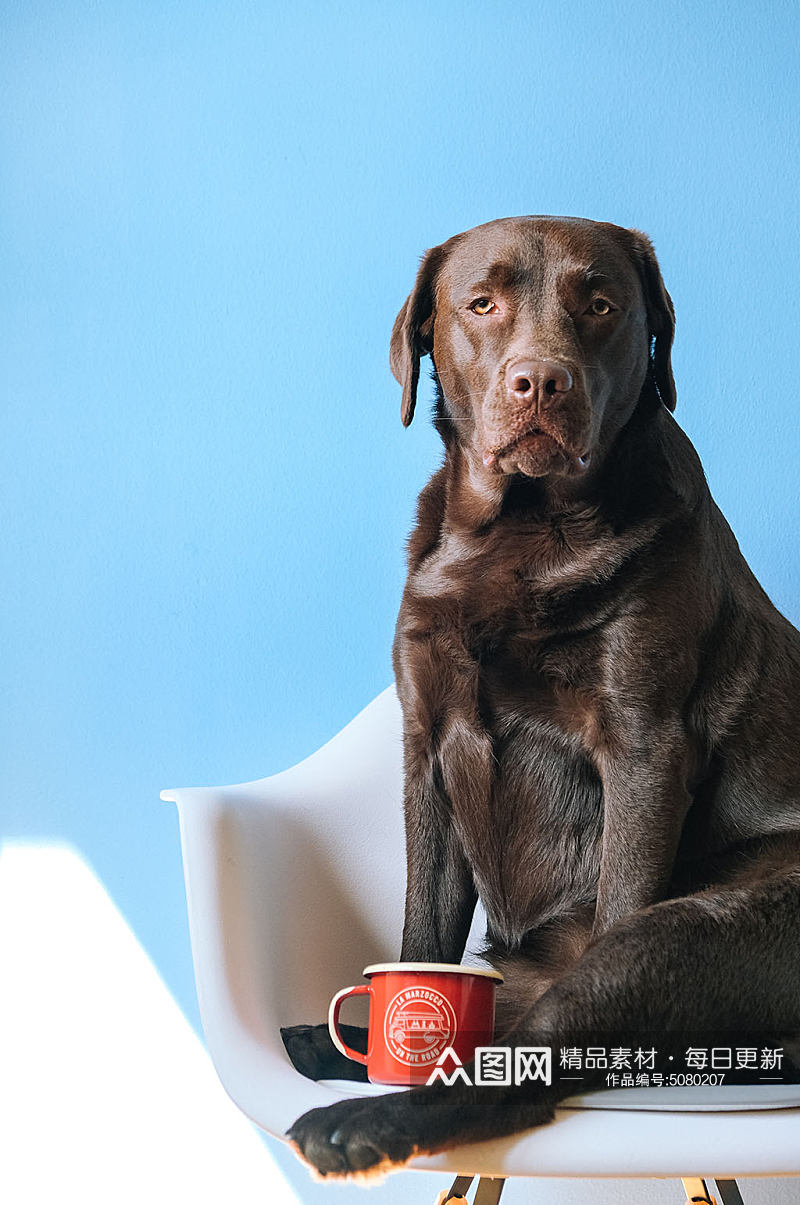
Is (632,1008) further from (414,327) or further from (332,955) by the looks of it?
(414,327)

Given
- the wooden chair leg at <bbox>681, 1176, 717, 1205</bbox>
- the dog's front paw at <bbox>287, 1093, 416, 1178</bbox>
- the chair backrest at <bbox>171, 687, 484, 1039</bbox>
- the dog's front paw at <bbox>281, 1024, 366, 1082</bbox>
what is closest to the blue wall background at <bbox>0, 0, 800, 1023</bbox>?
the chair backrest at <bbox>171, 687, 484, 1039</bbox>

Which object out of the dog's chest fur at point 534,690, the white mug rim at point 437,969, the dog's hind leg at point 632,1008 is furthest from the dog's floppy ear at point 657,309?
the white mug rim at point 437,969

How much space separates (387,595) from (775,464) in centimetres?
72

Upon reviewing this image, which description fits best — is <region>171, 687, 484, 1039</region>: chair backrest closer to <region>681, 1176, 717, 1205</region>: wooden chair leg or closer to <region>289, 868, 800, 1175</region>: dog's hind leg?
<region>289, 868, 800, 1175</region>: dog's hind leg

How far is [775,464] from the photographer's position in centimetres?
206

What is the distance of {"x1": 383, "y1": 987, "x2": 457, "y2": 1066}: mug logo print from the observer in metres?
1.09

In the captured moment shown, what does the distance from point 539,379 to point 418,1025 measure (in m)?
0.65

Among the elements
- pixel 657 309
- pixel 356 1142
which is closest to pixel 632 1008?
pixel 356 1142

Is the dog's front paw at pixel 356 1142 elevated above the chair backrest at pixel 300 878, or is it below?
below

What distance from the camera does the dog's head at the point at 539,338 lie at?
1.27 metres

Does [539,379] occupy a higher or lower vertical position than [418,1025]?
higher

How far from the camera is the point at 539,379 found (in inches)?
48.4

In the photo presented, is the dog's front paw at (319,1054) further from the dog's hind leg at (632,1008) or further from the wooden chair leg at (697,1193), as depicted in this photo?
the wooden chair leg at (697,1193)

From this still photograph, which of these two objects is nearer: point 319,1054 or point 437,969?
point 437,969
